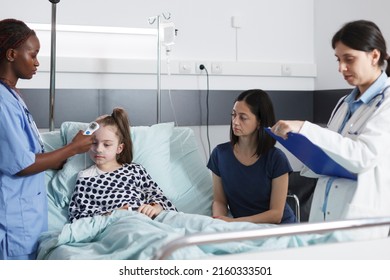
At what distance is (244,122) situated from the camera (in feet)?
9.44

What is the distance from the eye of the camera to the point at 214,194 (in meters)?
3.08

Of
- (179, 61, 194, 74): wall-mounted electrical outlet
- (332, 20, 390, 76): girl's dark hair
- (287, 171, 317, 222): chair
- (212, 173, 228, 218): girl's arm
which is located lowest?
(287, 171, 317, 222): chair

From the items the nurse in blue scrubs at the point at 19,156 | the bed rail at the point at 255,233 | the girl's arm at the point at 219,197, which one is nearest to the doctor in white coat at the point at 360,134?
the bed rail at the point at 255,233

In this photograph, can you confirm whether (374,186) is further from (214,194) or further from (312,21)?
(312,21)

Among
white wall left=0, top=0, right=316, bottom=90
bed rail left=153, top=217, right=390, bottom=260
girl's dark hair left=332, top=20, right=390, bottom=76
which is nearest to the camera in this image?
bed rail left=153, top=217, right=390, bottom=260

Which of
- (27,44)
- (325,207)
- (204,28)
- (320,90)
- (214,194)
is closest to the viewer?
(325,207)

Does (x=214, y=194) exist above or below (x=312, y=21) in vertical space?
below

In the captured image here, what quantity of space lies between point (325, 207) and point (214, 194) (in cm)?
83

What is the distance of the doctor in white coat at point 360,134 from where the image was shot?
2086 mm

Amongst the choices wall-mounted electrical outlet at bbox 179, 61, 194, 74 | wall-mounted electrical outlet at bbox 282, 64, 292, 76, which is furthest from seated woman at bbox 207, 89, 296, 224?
wall-mounted electrical outlet at bbox 282, 64, 292, 76

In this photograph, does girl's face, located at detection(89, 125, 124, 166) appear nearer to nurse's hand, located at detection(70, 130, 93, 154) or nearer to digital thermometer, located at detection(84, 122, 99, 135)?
digital thermometer, located at detection(84, 122, 99, 135)

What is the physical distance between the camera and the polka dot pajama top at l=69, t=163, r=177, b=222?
2.83 meters

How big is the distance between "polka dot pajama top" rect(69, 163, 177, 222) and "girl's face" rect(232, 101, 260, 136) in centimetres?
50

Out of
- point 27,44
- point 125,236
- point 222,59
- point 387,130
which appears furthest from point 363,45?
point 222,59
